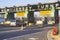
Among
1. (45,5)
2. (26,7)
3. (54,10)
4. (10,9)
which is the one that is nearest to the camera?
(54,10)

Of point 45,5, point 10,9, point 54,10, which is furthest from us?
point 10,9

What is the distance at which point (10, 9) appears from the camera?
109 meters

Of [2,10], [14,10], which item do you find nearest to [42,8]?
[14,10]

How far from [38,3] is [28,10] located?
6753mm

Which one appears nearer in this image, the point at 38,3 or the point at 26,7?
the point at 38,3

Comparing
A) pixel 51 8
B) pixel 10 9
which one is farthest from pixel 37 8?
pixel 10 9

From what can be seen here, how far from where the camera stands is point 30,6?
99.7 m

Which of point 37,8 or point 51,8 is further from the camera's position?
point 37,8

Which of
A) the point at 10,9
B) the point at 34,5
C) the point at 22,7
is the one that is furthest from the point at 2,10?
the point at 34,5

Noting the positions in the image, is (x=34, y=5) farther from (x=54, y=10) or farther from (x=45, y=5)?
(x=54, y=10)

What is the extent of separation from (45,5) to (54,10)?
694 cm

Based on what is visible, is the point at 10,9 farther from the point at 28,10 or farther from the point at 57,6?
the point at 57,6

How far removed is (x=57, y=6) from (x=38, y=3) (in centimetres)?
914

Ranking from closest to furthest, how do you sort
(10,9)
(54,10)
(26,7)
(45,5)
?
(54,10), (45,5), (26,7), (10,9)
